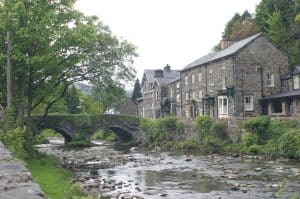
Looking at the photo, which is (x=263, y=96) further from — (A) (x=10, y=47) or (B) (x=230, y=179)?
(A) (x=10, y=47)

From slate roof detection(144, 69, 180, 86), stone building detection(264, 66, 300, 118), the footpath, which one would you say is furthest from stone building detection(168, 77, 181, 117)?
the footpath

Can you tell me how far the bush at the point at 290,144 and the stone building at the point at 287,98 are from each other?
13.1 meters

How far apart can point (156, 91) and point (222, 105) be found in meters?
28.5

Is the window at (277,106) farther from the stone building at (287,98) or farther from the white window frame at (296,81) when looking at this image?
the white window frame at (296,81)

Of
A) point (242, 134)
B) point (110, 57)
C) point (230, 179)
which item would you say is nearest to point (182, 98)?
point (242, 134)

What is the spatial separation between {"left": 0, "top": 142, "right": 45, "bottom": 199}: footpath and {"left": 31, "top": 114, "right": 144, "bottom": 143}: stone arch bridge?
5821cm

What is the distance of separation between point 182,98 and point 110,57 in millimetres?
33922

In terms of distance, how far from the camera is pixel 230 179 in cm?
2589

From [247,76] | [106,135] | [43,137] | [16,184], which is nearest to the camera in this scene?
[16,184]

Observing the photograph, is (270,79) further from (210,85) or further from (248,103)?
(210,85)

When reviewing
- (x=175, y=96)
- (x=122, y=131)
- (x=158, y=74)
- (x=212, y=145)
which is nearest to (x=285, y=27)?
(x=175, y=96)

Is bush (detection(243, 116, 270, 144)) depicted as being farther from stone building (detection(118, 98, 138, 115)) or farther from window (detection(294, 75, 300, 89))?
stone building (detection(118, 98, 138, 115))

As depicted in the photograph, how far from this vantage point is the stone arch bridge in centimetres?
6838

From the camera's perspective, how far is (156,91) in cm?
8519
